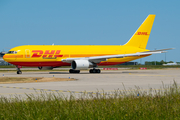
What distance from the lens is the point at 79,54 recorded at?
147ft

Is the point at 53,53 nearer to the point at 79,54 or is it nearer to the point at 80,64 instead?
the point at 79,54

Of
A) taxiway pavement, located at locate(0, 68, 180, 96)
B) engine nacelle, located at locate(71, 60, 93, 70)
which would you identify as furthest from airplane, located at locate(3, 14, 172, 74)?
taxiway pavement, located at locate(0, 68, 180, 96)

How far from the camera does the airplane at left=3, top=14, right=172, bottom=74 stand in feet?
138

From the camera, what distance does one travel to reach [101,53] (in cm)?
4609

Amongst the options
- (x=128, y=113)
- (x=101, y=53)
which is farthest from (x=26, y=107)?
(x=101, y=53)

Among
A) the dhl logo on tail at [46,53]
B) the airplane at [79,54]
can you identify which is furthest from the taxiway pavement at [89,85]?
the dhl logo on tail at [46,53]

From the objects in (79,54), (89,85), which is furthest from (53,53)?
(89,85)

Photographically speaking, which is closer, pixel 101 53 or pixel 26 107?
pixel 26 107

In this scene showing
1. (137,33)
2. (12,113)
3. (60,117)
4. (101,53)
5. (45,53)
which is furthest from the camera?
(137,33)

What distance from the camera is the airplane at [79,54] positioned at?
42.1 meters

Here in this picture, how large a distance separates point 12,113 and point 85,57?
3565 cm

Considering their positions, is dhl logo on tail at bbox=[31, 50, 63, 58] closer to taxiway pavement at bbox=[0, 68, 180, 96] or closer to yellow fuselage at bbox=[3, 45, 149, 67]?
yellow fuselage at bbox=[3, 45, 149, 67]

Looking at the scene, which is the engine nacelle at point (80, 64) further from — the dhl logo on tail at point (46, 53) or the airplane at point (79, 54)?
the dhl logo on tail at point (46, 53)

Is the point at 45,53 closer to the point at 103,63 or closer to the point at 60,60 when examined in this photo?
the point at 60,60
